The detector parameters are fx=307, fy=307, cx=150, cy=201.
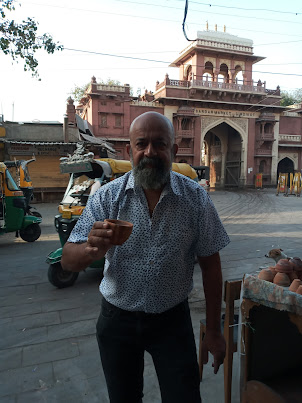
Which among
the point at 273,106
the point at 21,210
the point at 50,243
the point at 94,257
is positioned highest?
the point at 273,106

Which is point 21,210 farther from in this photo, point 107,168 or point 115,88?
point 115,88

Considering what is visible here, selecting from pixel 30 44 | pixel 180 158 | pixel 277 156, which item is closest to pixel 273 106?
pixel 277 156

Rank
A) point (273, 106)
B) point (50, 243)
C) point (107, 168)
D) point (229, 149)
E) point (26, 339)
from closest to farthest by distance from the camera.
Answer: point (26, 339) → point (107, 168) → point (50, 243) → point (273, 106) → point (229, 149)

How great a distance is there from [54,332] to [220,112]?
29.8 meters

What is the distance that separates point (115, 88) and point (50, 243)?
71.4ft

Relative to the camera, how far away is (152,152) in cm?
157

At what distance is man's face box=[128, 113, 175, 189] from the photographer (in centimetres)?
156

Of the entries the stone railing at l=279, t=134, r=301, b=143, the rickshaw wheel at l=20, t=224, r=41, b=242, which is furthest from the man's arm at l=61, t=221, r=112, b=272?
the stone railing at l=279, t=134, r=301, b=143

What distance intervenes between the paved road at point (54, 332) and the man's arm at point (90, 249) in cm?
150

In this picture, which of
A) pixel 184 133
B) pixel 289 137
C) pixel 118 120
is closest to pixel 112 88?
pixel 118 120

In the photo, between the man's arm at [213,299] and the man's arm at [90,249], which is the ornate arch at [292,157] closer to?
the man's arm at [213,299]

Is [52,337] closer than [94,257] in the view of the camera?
No

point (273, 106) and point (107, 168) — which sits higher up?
point (273, 106)

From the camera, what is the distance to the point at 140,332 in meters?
1.53
